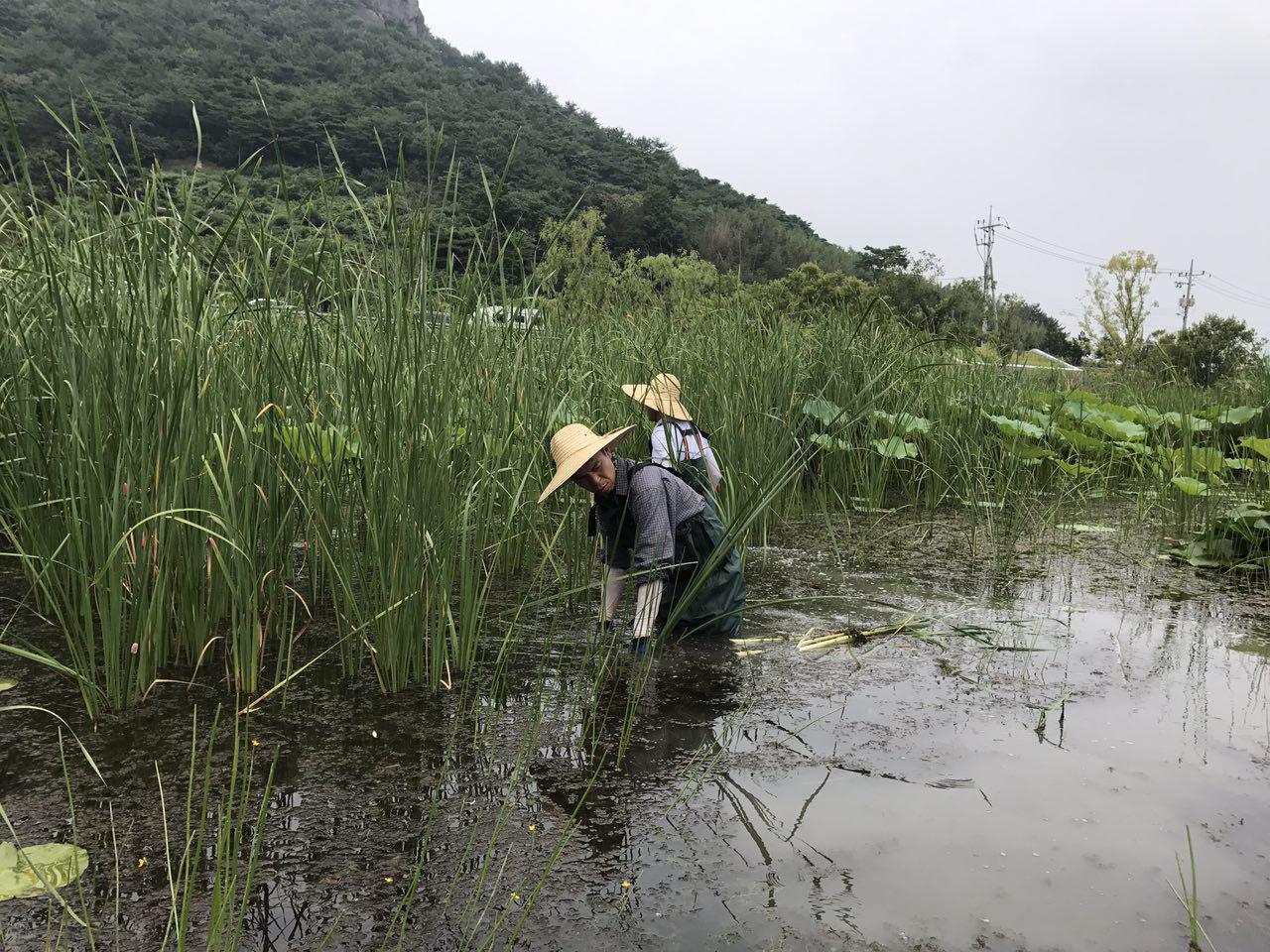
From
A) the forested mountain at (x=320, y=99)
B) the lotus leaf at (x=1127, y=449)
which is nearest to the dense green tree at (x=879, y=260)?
the forested mountain at (x=320, y=99)

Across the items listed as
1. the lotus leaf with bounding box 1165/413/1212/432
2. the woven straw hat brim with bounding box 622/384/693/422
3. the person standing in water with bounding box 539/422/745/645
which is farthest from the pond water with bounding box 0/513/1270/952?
the lotus leaf with bounding box 1165/413/1212/432

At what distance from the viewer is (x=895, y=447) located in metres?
6.34

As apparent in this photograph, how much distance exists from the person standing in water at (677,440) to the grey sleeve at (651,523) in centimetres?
24

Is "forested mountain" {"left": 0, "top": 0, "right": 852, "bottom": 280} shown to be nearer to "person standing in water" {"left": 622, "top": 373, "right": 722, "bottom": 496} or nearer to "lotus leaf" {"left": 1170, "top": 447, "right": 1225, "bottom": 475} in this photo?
"lotus leaf" {"left": 1170, "top": 447, "right": 1225, "bottom": 475}

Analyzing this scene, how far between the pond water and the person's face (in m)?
0.67

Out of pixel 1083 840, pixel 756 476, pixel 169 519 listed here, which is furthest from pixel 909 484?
pixel 169 519

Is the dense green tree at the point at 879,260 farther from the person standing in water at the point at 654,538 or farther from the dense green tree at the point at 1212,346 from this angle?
the person standing in water at the point at 654,538

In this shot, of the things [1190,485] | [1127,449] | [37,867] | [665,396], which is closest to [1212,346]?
[1127,449]

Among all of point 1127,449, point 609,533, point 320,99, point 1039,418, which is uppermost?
point 320,99

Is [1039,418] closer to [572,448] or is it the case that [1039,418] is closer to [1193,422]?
[1193,422]

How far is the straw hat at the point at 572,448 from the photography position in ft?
10.2

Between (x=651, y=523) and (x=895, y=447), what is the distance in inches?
136

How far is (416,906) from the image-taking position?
6.31 feet

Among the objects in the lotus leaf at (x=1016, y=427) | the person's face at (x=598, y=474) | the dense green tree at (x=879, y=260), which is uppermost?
the dense green tree at (x=879, y=260)
